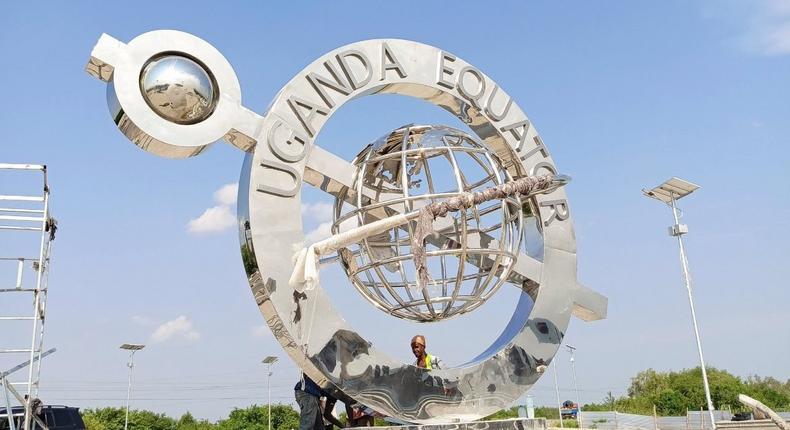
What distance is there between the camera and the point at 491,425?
763 centimetres

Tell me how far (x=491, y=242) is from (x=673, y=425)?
86.0 ft

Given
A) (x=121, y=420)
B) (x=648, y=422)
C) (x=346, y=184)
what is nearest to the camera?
(x=346, y=184)

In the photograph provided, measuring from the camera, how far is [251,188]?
7008mm

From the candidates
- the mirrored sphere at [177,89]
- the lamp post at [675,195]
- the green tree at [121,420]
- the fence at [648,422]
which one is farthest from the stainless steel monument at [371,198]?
the green tree at [121,420]

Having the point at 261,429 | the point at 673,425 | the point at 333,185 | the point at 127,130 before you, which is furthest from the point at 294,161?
the point at 261,429

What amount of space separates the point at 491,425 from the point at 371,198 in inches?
112

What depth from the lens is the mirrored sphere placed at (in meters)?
6.83

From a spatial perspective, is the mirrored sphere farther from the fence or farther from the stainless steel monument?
the fence

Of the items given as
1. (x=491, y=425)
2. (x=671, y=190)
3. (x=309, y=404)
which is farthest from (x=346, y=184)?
(x=671, y=190)

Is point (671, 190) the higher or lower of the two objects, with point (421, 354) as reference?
higher

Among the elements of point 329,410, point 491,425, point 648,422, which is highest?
point 329,410

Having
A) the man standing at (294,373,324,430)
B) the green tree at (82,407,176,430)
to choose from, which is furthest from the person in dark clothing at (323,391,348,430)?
the green tree at (82,407,176,430)

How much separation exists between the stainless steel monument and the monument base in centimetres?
22

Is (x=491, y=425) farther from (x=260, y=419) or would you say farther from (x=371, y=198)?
(x=260, y=419)
